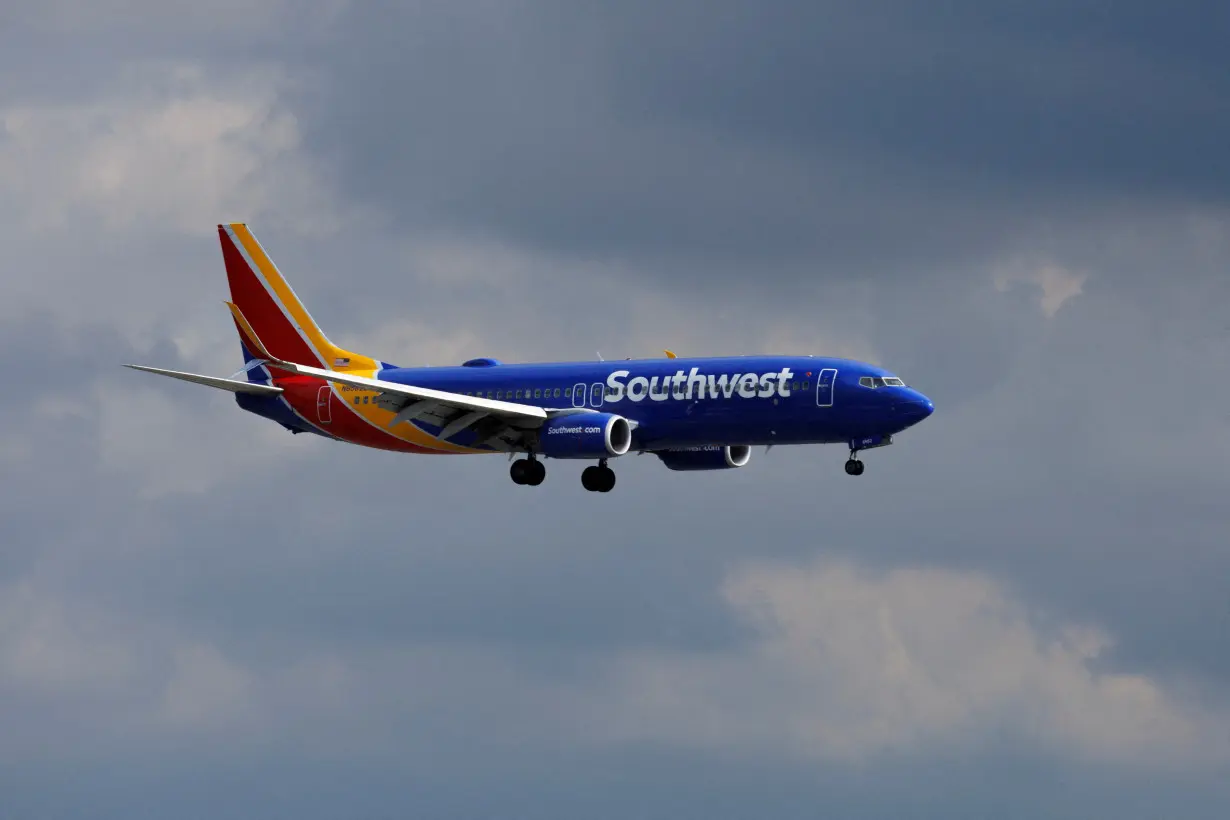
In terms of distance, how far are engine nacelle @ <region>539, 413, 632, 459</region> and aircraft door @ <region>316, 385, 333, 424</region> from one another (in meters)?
14.5

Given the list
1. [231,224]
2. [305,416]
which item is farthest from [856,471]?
[231,224]

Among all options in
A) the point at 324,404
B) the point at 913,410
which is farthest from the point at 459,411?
the point at 913,410

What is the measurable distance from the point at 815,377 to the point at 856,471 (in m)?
4.36

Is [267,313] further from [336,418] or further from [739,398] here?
[739,398]

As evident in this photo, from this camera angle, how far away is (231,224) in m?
108

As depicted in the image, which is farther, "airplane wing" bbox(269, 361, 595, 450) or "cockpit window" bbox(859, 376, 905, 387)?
"airplane wing" bbox(269, 361, 595, 450)

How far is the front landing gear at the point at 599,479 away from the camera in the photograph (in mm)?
96188

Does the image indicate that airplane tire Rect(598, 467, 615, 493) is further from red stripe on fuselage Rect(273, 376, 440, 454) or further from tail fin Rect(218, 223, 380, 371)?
tail fin Rect(218, 223, 380, 371)

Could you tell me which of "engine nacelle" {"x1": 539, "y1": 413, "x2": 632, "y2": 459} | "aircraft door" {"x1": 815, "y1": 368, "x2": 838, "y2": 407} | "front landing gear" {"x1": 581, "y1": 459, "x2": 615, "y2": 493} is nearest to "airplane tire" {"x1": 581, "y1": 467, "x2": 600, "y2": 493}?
"front landing gear" {"x1": 581, "y1": 459, "x2": 615, "y2": 493}

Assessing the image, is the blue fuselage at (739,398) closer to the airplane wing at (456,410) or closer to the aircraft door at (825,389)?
the aircraft door at (825,389)

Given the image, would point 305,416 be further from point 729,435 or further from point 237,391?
point 729,435

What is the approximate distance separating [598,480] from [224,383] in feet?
61.2

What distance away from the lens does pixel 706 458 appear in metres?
97.4

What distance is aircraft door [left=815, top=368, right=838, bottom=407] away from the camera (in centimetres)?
8756
